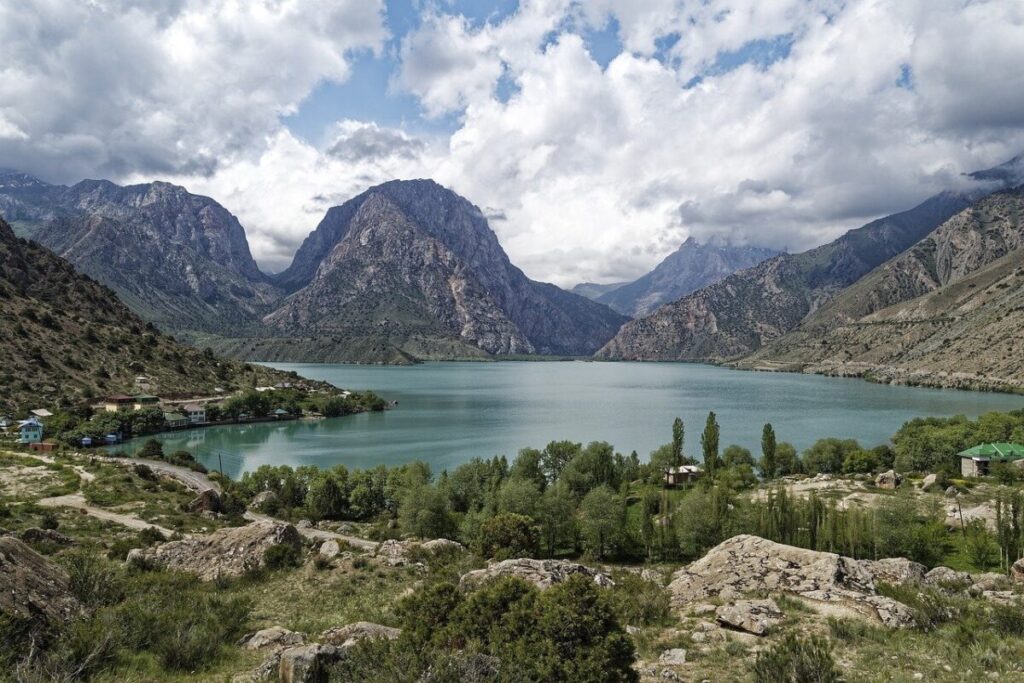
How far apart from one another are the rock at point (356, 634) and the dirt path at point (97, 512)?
2526cm

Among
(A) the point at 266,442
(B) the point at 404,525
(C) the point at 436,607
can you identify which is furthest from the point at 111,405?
(C) the point at 436,607

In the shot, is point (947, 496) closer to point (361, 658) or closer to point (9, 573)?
point (361, 658)

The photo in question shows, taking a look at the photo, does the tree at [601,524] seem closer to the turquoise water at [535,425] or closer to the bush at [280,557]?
the bush at [280,557]

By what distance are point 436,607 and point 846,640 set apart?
10480mm

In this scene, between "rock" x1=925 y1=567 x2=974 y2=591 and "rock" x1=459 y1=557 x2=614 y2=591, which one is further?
"rock" x1=925 y1=567 x2=974 y2=591

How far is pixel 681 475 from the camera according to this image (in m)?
73.8

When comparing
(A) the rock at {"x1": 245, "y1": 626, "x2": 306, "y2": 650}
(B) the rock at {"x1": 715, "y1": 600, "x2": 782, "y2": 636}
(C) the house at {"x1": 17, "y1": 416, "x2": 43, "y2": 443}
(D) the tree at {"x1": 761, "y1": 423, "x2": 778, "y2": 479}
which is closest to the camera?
(A) the rock at {"x1": 245, "y1": 626, "x2": 306, "y2": 650}

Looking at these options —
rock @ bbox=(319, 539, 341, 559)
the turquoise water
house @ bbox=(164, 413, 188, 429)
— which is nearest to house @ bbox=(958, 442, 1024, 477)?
the turquoise water

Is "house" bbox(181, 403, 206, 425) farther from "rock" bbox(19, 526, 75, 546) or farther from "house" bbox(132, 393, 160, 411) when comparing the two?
"rock" bbox(19, 526, 75, 546)

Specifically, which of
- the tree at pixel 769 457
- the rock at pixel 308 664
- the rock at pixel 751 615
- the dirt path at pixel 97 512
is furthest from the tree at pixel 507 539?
the tree at pixel 769 457

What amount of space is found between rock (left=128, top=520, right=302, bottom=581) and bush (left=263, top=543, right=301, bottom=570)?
0.26 meters

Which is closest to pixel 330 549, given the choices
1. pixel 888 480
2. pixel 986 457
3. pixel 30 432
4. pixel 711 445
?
pixel 711 445

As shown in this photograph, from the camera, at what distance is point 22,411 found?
8712cm

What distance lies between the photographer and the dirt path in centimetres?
3509
